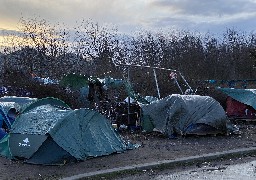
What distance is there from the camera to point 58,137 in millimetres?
10359

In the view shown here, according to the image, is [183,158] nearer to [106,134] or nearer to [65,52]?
[106,134]

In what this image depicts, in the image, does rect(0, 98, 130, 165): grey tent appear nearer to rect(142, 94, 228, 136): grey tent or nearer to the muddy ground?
the muddy ground

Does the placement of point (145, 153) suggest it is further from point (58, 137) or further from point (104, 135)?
point (58, 137)

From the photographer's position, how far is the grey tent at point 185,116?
14242 millimetres

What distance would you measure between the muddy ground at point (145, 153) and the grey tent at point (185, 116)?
0.28 meters

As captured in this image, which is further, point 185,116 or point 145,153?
point 185,116

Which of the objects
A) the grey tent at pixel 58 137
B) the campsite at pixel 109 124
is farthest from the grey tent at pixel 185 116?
the grey tent at pixel 58 137


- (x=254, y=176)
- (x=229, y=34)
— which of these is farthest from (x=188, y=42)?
(x=254, y=176)

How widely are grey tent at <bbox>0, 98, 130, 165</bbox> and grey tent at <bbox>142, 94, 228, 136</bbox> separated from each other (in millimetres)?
2966

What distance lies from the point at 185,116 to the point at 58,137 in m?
5.33

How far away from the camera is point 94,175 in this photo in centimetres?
898

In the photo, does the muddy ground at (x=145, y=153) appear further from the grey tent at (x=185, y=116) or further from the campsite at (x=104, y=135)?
the grey tent at (x=185, y=116)

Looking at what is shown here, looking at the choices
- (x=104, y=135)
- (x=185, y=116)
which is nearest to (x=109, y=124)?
(x=104, y=135)

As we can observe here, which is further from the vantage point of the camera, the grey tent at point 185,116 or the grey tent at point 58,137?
the grey tent at point 185,116
